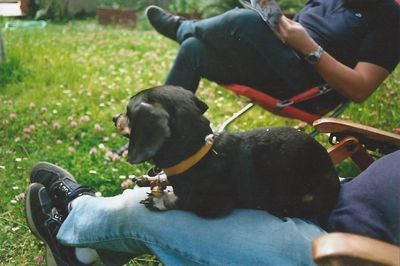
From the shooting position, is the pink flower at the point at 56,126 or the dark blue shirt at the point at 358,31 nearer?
the dark blue shirt at the point at 358,31

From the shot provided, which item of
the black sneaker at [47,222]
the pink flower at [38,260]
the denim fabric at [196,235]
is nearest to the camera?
the denim fabric at [196,235]

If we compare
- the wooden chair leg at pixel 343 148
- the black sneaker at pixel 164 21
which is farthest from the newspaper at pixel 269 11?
the wooden chair leg at pixel 343 148

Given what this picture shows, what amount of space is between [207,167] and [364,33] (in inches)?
63.8

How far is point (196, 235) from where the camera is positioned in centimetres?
199

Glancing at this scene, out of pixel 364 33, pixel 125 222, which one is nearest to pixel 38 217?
pixel 125 222

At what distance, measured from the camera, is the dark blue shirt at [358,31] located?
3.09m

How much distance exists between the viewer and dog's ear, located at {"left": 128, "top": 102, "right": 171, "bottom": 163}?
201 cm

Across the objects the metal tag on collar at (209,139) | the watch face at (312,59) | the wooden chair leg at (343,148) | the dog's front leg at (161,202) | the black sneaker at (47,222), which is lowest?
the black sneaker at (47,222)

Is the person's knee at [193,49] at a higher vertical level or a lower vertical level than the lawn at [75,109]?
higher

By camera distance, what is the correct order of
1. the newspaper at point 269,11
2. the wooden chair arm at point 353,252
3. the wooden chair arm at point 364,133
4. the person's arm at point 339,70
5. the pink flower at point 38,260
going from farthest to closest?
the newspaper at point 269,11, the person's arm at point 339,70, the pink flower at point 38,260, the wooden chair arm at point 364,133, the wooden chair arm at point 353,252

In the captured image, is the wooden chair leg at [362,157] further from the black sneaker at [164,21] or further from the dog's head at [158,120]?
the black sneaker at [164,21]

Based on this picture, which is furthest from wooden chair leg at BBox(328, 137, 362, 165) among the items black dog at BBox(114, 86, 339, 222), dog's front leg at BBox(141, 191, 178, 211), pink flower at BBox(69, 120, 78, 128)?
pink flower at BBox(69, 120, 78, 128)

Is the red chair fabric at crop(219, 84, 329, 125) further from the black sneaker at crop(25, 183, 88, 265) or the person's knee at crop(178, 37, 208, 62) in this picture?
the black sneaker at crop(25, 183, 88, 265)

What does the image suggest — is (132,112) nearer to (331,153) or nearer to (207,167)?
(207,167)
